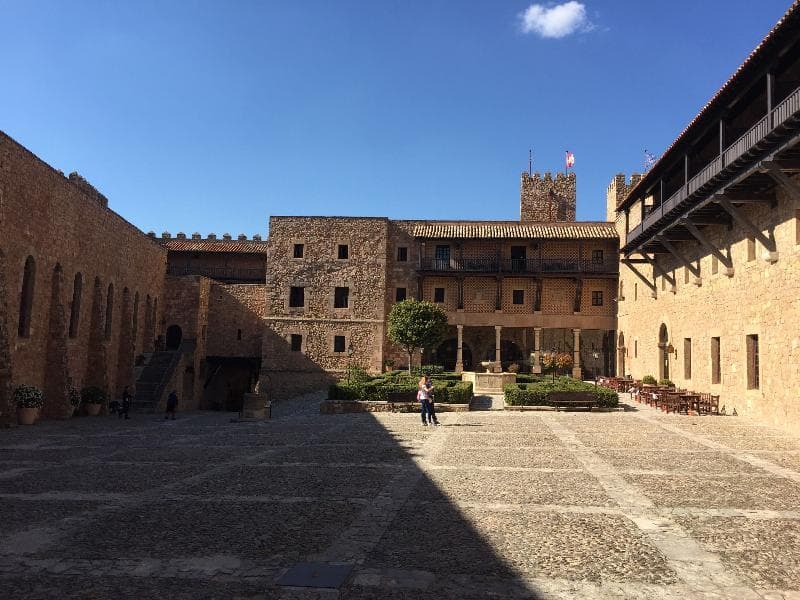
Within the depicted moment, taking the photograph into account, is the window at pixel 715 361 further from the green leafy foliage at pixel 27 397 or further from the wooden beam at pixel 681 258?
the green leafy foliage at pixel 27 397

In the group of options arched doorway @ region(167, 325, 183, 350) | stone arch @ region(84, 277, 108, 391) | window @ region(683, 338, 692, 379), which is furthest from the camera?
arched doorway @ region(167, 325, 183, 350)

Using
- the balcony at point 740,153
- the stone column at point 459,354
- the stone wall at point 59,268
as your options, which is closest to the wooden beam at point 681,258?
the balcony at point 740,153

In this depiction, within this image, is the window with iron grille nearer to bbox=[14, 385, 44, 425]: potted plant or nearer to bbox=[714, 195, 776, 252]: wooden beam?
bbox=[14, 385, 44, 425]: potted plant

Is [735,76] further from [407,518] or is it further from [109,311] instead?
[109,311]

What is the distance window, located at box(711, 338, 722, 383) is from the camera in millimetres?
20234

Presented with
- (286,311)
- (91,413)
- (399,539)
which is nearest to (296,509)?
(399,539)

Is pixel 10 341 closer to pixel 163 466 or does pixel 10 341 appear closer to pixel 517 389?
pixel 163 466

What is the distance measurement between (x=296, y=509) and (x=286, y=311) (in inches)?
1136

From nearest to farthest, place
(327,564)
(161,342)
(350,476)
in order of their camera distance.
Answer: (327,564), (350,476), (161,342)

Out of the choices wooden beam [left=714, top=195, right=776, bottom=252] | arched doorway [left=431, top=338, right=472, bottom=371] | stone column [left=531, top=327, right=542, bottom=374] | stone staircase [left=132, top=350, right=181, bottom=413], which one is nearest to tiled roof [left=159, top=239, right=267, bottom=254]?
stone staircase [left=132, top=350, right=181, bottom=413]

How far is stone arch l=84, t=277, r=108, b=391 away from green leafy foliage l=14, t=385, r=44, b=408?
594 cm

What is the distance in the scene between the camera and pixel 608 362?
118 feet

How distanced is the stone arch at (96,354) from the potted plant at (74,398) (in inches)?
71.7

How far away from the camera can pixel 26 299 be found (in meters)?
18.4
